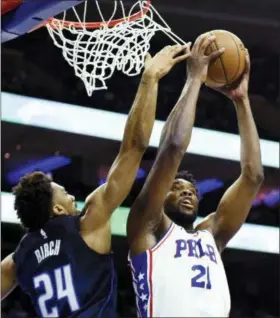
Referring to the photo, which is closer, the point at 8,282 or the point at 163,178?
the point at 163,178

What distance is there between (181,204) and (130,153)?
0.96ft

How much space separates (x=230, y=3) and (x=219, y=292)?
4577 millimetres

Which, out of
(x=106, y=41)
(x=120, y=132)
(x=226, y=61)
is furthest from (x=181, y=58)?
(x=120, y=132)

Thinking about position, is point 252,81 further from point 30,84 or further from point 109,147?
point 30,84

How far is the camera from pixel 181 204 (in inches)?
102

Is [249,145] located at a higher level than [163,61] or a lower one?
lower

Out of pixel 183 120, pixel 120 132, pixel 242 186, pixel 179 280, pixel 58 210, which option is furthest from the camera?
pixel 120 132

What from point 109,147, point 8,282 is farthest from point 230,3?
point 8,282

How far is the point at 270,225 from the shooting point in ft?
22.0

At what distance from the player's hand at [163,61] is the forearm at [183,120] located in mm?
85

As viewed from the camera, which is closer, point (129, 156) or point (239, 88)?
point (129, 156)

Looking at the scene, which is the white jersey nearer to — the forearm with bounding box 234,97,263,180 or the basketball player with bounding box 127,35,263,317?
the basketball player with bounding box 127,35,263,317

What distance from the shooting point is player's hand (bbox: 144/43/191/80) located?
2500 mm

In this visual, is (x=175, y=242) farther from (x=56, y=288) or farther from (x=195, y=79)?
(x=195, y=79)
